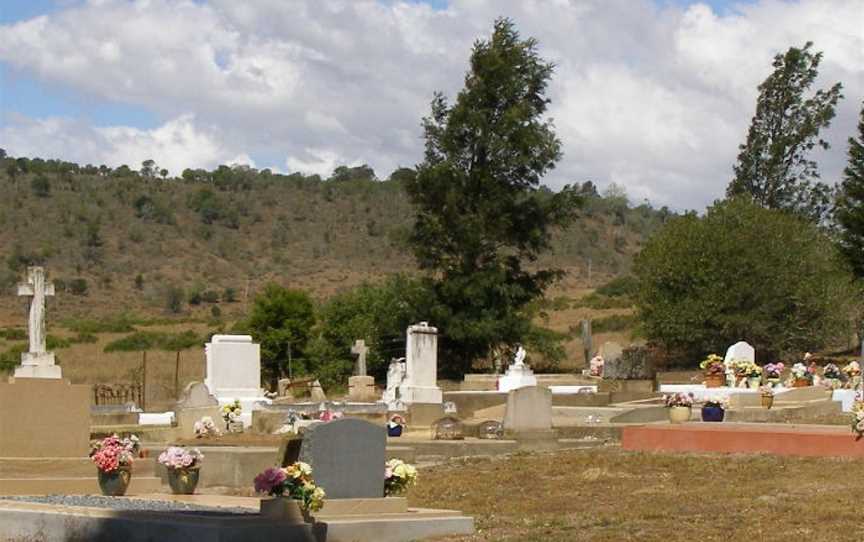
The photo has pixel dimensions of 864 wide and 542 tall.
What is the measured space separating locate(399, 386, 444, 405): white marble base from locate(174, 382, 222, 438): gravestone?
7.42m

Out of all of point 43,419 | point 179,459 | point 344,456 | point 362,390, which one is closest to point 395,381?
A: point 362,390

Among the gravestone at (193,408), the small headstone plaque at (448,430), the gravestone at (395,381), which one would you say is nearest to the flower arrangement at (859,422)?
the small headstone plaque at (448,430)

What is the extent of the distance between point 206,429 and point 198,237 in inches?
2747

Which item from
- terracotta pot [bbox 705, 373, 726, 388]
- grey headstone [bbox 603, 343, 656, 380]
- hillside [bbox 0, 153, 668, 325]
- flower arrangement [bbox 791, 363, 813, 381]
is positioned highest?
hillside [bbox 0, 153, 668, 325]

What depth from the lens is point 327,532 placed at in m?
13.4

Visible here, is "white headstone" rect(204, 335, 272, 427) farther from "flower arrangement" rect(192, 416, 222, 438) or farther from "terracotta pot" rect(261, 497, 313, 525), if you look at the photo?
"terracotta pot" rect(261, 497, 313, 525)

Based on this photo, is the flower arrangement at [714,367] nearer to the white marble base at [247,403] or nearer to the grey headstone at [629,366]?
the grey headstone at [629,366]

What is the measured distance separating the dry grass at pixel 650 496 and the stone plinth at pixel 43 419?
469 cm

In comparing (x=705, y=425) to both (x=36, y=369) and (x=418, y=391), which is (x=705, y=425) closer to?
(x=36, y=369)

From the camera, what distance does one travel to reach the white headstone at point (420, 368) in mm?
36656

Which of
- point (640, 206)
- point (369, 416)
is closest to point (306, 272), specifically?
point (640, 206)

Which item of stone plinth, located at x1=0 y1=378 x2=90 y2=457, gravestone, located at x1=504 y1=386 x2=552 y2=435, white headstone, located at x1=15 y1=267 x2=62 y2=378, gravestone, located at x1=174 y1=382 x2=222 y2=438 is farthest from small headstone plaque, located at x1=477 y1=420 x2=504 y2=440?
stone plinth, located at x1=0 y1=378 x2=90 y2=457

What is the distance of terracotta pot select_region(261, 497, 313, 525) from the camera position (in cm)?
1323

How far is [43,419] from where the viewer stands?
21000 mm
